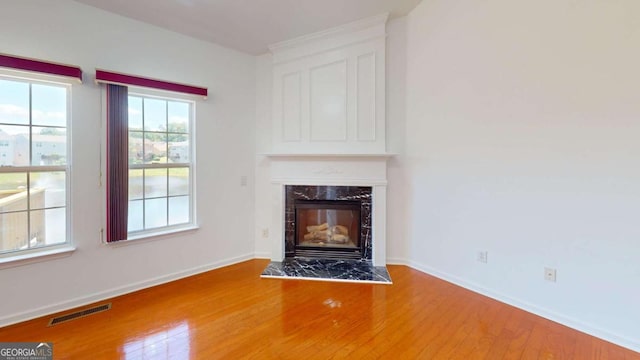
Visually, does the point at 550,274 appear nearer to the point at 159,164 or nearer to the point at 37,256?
the point at 159,164

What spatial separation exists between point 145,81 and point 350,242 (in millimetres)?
3146

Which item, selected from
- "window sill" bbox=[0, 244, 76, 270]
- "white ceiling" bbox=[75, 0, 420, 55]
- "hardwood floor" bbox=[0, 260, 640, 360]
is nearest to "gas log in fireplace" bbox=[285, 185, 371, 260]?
"hardwood floor" bbox=[0, 260, 640, 360]

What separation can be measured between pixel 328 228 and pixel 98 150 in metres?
2.84

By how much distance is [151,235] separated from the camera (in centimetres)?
330

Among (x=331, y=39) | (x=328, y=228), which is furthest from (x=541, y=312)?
(x=331, y=39)

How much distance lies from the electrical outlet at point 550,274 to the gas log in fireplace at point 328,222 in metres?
1.87

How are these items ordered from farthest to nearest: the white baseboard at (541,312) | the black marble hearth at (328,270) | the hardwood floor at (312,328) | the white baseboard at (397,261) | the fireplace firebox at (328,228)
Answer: the fireplace firebox at (328,228), the white baseboard at (397,261), the black marble hearth at (328,270), the white baseboard at (541,312), the hardwood floor at (312,328)

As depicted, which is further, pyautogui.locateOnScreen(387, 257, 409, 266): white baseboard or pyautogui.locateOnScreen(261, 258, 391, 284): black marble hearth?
pyautogui.locateOnScreen(387, 257, 409, 266): white baseboard

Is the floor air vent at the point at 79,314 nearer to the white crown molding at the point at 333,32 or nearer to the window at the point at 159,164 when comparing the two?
the window at the point at 159,164

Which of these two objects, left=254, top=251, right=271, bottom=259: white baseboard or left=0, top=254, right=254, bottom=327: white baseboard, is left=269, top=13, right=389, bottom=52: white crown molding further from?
left=0, top=254, right=254, bottom=327: white baseboard

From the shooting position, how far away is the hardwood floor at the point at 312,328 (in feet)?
6.97

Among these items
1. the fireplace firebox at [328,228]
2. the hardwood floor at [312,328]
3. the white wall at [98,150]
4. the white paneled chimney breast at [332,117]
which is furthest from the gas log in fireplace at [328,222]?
the hardwood floor at [312,328]

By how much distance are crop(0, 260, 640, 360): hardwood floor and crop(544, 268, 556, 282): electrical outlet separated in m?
0.37

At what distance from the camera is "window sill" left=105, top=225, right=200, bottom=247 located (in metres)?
3.09
